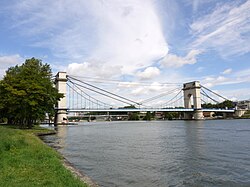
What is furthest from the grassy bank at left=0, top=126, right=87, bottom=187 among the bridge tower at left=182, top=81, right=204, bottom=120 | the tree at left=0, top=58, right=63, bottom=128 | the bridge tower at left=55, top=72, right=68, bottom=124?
the bridge tower at left=182, top=81, right=204, bottom=120

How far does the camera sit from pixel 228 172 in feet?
52.7

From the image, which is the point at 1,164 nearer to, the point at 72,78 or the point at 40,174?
the point at 40,174

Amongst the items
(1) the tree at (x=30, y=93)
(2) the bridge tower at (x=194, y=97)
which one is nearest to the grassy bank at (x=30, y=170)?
(1) the tree at (x=30, y=93)

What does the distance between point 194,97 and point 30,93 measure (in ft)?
366

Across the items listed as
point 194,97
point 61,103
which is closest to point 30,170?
point 61,103

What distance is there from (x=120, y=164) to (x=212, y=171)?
5.71 meters

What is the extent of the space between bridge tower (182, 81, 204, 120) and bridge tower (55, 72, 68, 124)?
6100 cm

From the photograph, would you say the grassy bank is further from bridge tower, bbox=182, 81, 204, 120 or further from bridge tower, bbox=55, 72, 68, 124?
bridge tower, bbox=182, 81, 204, 120

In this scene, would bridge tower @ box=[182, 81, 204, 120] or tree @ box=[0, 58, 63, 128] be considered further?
bridge tower @ box=[182, 81, 204, 120]

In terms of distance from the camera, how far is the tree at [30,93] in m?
45.8

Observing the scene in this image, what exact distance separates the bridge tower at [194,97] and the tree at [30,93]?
324 feet

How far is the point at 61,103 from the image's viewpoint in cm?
11700

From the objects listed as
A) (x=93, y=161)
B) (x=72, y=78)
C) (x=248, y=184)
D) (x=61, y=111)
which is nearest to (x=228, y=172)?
(x=248, y=184)

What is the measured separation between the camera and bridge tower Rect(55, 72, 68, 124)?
376 feet
